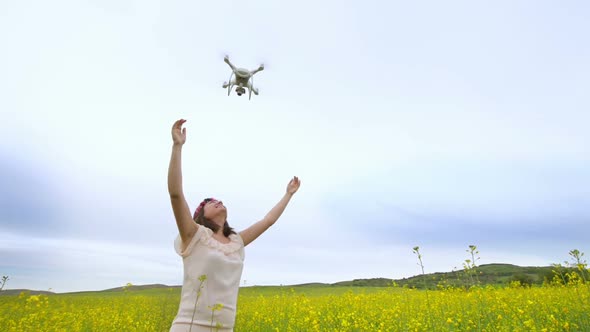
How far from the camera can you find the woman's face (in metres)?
3.19

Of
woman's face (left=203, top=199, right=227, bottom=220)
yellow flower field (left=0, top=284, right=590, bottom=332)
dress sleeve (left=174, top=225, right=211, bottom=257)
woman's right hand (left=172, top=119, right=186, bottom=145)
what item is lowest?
yellow flower field (left=0, top=284, right=590, bottom=332)

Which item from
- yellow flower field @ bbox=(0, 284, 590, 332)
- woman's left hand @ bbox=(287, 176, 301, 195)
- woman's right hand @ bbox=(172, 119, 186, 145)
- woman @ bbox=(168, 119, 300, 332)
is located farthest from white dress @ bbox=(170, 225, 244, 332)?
yellow flower field @ bbox=(0, 284, 590, 332)

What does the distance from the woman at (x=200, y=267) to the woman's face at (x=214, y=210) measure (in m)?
0.20

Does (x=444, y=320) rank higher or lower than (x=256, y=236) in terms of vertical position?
lower

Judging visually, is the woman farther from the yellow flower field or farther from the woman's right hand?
the yellow flower field

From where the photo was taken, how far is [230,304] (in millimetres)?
2729

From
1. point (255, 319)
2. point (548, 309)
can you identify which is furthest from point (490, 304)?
point (255, 319)

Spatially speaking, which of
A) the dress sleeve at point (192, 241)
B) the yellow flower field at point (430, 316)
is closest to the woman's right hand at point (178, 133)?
the dress sleeve at point (192, 241)

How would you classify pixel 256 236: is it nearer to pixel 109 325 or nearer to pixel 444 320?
pixel 444 320

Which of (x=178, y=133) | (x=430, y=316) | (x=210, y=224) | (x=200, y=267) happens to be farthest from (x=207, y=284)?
(x=430, y=316)

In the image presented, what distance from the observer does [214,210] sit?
320 centimetres

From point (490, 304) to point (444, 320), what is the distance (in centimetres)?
196

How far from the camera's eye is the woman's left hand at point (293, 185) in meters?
4.18

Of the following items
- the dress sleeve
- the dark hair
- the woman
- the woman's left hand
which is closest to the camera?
the woman
